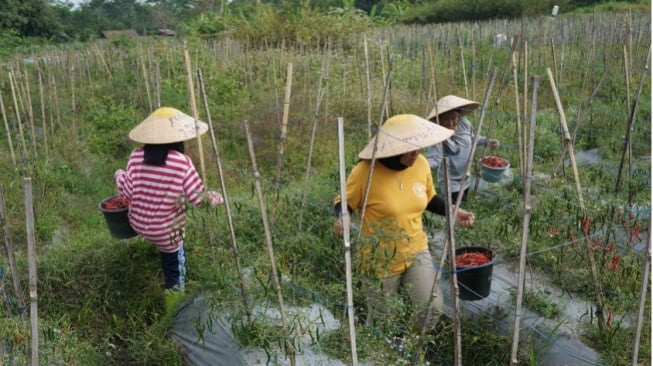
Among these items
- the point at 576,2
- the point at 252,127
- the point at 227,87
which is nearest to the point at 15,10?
the point at 227,87

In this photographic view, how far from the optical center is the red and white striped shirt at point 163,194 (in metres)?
2.82

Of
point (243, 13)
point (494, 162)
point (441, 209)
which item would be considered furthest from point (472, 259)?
point (243, 13)

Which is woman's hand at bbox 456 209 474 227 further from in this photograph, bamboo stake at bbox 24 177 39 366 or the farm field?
bamboo stake at bbox 24 177 39 366

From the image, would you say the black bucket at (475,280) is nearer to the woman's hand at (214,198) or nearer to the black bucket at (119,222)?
the woman's hand at (214,198)

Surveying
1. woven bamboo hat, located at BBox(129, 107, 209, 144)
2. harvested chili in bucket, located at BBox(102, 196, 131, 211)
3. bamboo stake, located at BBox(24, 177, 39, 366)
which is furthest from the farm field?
harvested chili in bucket, located at BBox(102, 196, 131, 211)

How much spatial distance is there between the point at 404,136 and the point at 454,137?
1.12 metres

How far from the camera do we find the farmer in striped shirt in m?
2.80

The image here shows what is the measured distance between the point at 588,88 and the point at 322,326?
584cm

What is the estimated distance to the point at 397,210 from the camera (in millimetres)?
2463

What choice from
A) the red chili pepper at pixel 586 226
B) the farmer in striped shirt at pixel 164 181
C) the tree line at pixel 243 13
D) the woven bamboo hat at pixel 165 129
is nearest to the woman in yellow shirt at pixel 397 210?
the red chili pepper at pixel 586 226

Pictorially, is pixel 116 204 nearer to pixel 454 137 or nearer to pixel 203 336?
pixel 203 336

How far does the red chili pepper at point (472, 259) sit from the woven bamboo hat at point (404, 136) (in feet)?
1.90

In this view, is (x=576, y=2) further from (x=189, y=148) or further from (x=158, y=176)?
(x=158, y=176)

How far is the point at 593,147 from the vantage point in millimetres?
5109
